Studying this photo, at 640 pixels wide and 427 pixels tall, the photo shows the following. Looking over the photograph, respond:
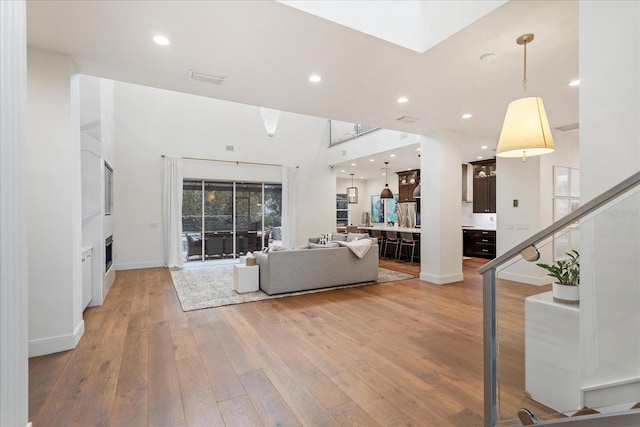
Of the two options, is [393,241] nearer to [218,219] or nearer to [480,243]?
[480,243]

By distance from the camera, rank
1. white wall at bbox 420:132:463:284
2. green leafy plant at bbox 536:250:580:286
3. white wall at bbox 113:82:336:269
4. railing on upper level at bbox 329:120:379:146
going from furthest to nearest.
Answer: railing on upper level at bbox 329:120:379:146 < white wall at bbox 113:82:336:269 < white wall at bbox 420:132:463:284 < green leafy plant at bbox 536:250:580:286

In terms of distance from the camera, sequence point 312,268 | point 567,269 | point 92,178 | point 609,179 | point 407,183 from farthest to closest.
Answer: point 407,183, point 312,268, point 92,178, point 567,269, point 609,179

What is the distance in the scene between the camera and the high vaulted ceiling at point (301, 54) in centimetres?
235

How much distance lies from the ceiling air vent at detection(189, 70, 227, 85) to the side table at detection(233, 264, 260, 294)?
2892 mm

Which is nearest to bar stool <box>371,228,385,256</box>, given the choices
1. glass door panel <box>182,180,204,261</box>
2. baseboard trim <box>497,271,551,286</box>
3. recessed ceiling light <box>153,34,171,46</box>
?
glass door panel <box>182,180,204,261</box>

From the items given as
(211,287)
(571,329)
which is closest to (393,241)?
(211,287)

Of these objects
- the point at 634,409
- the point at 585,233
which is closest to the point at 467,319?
the point at 585,233

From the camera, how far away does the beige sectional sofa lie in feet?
15.8

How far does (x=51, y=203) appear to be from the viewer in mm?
2840

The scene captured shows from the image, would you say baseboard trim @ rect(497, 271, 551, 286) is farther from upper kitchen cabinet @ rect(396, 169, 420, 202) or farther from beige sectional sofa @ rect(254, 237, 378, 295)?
upper kitchen cabinet @ rect(396, 169, 420, 202)

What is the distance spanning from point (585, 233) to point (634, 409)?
899mm

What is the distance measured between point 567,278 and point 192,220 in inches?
306

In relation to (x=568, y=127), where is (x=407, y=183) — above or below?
below

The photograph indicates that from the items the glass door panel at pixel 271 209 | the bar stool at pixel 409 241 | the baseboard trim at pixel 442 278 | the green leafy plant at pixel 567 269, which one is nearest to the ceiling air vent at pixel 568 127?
the baseboard trim at pixel 442 278
